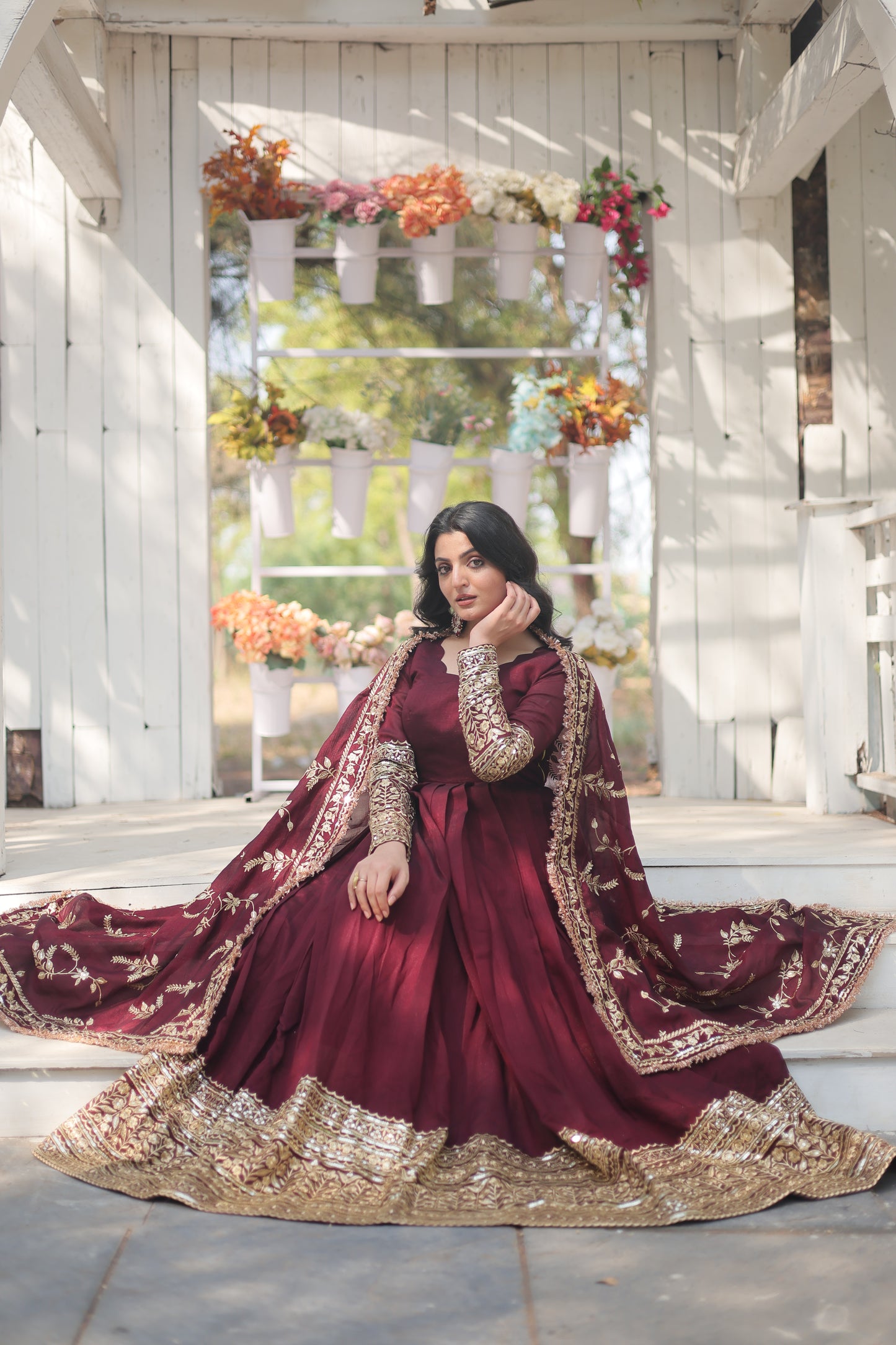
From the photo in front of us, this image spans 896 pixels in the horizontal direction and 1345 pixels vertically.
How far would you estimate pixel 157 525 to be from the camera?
194 inches

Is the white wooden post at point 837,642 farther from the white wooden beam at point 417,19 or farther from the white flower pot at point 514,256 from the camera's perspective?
the white wooden beam at point 417,19

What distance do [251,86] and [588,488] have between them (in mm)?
2094

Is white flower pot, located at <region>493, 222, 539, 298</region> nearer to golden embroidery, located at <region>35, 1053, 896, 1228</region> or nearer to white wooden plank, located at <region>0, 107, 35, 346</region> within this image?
white wooden plank, located at <region>0, 107, 35, 346</region>

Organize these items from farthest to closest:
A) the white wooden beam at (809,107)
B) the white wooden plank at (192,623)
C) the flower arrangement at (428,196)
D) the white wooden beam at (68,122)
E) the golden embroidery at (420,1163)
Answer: the white wooden plank at (192,623) < the flower arrangement at (428,196) < the white wooden beam at (68,122) < the white wooden beam at (809,107) < the golden embroidery at (420,1163)

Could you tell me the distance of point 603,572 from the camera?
5.09m

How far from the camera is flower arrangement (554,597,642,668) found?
Answer: 478 cm

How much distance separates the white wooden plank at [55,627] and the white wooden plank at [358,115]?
62.9 inches

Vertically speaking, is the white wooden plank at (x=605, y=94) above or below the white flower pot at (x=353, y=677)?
above

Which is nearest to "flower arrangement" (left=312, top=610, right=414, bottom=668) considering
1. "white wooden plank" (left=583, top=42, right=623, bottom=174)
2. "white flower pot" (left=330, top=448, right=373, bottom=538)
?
"white flower pot" (left=330, top=448, right=373, bottom=538)

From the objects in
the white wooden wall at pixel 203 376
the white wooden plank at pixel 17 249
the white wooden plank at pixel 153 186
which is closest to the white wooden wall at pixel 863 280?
the white wooden wall at pixel 203 376

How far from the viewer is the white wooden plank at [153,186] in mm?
4879

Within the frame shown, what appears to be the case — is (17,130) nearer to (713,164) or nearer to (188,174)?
(188,174)

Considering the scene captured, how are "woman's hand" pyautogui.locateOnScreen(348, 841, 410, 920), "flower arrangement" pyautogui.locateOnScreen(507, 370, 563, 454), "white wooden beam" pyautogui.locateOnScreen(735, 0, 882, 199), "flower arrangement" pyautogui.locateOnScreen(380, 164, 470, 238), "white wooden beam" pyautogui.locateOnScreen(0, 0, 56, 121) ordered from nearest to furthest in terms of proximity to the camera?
1. "woman's hand" pyautogui.locateOnScreen(348, 841, 410, 920)
2. "white wooden beam" pyautogui.locateOnScreen(0, 0, 56, 121)
3. "white wooden beam" pyautogui.locateOnScreen(735, 0, 882, 199)
4. "flower arrangement" pyautogui.locateOnScreen(380, 164, 470, 238)
5. "flower arrangement" pyautogui.locateOnScreen(507, 370, 563, 454)

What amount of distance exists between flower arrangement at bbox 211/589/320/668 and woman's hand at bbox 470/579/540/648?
2188mm
